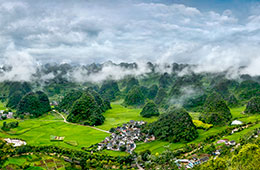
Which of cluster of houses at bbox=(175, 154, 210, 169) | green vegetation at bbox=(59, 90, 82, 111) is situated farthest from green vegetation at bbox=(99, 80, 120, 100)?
cluster of houses at bbox=(175, 154, 210, 169)

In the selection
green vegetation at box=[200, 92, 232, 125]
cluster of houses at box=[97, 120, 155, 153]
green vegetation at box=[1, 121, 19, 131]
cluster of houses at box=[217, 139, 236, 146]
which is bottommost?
cluster of houses at box=[97, 120, 155, 153]

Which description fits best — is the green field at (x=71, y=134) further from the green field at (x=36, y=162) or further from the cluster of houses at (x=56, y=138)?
the green field at (x=36, y=162)

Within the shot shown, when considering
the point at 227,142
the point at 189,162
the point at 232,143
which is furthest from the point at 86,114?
the point at 232,143

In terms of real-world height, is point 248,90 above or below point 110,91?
above

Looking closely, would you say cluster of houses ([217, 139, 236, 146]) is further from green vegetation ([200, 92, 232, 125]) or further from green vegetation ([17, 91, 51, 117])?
green vegetation ([17, 91, 51, 117])

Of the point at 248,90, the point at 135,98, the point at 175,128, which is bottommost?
the point at 175,128

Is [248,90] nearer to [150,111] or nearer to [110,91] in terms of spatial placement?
[150,111]
